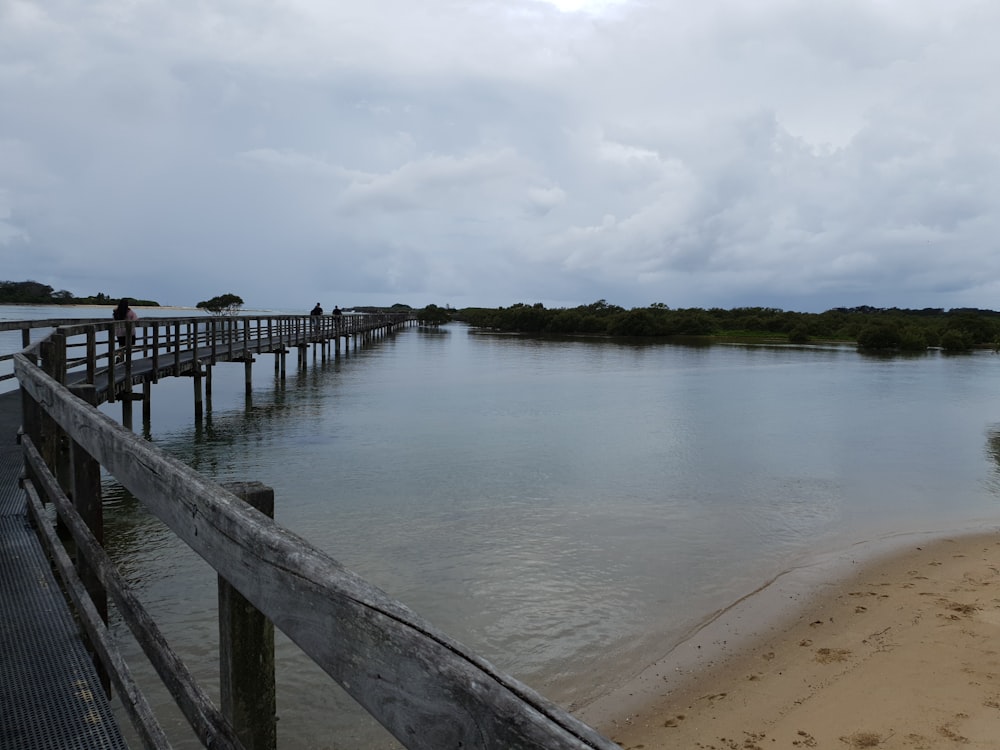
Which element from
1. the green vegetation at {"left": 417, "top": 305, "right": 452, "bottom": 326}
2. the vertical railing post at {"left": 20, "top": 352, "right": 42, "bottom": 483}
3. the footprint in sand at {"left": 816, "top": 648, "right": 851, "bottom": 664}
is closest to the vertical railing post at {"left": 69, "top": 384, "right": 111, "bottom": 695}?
the vertical railing post at {"left": 20, "top": 352, "right": 42, "bottom": 483}

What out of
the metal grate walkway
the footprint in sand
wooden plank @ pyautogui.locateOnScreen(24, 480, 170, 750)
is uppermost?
wooden plank @ pyautogui.locateOnScreen(24, 480, 170, 750)

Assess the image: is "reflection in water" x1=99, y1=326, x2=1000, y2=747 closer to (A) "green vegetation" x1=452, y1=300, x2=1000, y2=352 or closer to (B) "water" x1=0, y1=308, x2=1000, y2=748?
(B) "water" x1=0, y1=308, x2=1000, y2=748

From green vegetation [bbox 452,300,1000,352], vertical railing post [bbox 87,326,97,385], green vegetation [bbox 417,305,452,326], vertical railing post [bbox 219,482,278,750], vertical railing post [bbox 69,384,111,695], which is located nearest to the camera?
vertical railing post [bbox 219,482,278,750]

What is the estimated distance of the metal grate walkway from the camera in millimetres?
2582

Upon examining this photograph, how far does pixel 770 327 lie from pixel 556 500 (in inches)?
3378

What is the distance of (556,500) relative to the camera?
1148cm

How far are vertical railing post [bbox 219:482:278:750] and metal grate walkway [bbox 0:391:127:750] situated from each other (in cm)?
121

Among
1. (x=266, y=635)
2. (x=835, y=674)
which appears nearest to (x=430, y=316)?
(x=835, y=674)

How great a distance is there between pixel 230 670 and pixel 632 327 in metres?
88.5

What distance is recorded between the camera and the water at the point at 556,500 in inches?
261

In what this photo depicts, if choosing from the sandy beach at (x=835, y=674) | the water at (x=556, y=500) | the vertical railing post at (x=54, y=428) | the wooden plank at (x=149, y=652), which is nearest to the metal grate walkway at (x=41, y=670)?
the wooden plank at (x=149, y=652)

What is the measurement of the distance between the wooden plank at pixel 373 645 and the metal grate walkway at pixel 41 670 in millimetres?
1425

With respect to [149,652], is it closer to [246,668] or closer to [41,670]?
[246,668]

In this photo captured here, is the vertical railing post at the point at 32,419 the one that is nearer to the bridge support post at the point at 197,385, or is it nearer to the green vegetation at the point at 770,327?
the bridge support post at the point at 197,385
